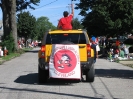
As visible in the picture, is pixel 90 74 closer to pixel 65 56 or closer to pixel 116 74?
pixel 65 56

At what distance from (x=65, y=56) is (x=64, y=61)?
0.17 m

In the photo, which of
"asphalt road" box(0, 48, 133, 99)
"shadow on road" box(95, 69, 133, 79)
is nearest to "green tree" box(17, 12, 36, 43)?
"shadow on road" box(95, 69, 133, 79)

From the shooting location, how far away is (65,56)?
1138 cm

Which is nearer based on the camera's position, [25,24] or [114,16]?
→ [114,16]

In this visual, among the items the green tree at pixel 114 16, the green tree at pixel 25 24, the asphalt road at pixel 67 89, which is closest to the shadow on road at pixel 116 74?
the asphalt road at pixel 67 89

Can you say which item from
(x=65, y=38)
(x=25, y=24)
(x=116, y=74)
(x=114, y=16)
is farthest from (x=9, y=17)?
(x=65, y=38)

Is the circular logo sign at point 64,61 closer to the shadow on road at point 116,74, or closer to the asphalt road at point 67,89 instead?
the asphalt road at point 67,89

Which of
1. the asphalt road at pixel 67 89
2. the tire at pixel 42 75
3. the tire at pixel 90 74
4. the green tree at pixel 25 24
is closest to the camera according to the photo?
the asphalt road at pixel 67 89

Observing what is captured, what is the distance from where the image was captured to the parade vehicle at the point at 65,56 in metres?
11.3

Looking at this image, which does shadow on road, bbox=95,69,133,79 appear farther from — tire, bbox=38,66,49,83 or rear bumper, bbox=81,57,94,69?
tire, bbox=38,66,49,83

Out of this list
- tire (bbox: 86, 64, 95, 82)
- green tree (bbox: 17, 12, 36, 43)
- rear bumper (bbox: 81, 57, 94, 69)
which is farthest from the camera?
green tree (bbox: 17, 12, 36, 43)

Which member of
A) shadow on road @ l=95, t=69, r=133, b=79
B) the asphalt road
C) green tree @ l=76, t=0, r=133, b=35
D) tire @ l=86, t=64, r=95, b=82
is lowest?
shadow on road @ l=95, t=69, r=133, b=79

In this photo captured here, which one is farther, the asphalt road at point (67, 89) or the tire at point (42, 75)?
the tire at point (42, 75)

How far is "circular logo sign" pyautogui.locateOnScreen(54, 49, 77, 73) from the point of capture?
444 inches
